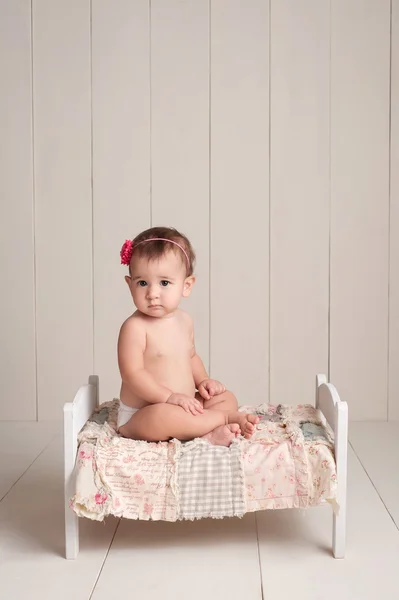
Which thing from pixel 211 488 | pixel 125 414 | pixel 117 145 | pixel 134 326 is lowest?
pixel 211 488

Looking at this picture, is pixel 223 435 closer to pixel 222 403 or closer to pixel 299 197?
pixel 222 403

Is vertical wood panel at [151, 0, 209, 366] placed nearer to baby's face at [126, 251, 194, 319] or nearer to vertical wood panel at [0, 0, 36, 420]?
vertical wood panel at [0, 0, 36, 420]

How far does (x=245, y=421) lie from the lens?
6.87 feet

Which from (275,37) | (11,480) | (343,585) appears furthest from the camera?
(275,37)

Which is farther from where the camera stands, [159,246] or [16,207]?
[16,207]

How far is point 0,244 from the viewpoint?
11.3 ft

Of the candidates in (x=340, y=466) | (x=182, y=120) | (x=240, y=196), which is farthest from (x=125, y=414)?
(x=182, y=120)

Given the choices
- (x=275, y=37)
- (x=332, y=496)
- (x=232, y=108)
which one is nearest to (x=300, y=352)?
(x=232, y=108)

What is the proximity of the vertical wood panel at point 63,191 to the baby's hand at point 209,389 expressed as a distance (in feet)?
3.96

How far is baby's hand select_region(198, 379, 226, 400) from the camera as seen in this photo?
2338 millimetres

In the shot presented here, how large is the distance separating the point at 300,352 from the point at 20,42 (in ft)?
5.97

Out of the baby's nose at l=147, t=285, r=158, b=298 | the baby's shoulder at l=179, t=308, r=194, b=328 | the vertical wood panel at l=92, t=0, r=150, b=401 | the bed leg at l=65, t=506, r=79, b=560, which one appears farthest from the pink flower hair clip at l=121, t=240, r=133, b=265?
the vertical wood panel at l=92, t=0, r=150, b=401

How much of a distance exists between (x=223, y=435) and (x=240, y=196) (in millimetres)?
1574

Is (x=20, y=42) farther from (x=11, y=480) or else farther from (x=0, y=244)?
(x=11, y=480)
